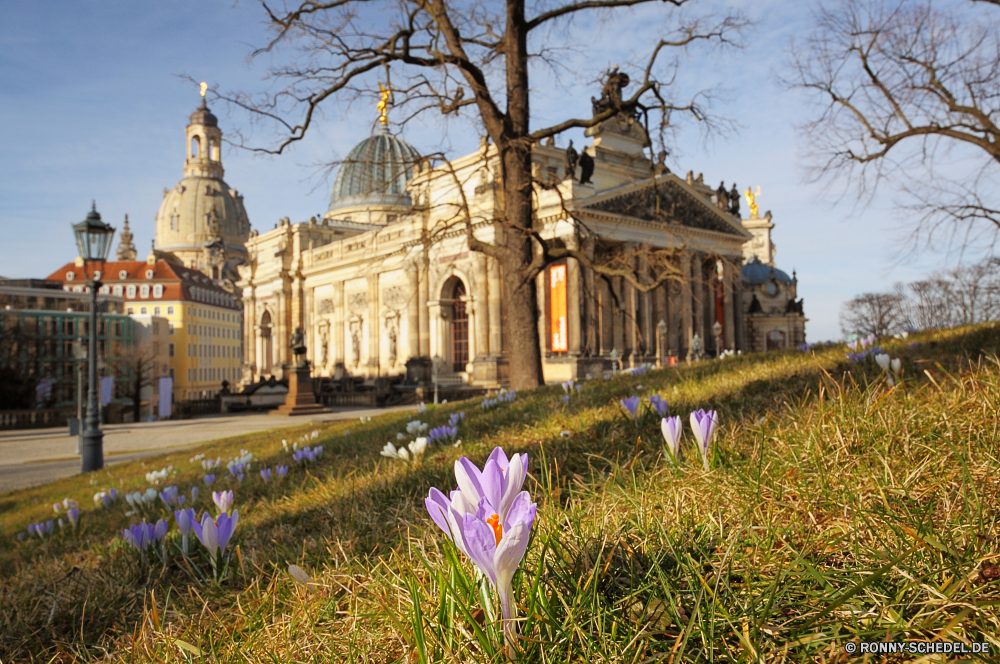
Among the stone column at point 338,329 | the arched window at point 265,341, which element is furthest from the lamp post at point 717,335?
the arched window at point 265,341

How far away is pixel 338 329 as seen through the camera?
5162 centimetres

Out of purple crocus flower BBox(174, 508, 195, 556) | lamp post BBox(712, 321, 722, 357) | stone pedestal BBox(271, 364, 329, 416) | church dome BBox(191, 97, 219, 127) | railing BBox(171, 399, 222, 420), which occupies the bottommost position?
railing BBox(171, 399, 222, 420)

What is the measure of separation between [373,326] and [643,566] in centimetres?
4640

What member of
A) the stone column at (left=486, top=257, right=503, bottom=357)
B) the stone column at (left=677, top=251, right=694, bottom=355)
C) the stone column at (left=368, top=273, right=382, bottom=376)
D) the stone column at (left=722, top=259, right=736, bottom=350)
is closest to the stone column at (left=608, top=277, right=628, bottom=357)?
the stone column at (left=677, top=251, right=694, bottom=355)

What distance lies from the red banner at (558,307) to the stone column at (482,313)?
12.3ft

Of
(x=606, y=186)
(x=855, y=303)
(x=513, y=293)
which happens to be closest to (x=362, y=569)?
(x=513, y=293)

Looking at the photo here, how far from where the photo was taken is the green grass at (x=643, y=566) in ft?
3.68

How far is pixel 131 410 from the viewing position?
37062 millimetres

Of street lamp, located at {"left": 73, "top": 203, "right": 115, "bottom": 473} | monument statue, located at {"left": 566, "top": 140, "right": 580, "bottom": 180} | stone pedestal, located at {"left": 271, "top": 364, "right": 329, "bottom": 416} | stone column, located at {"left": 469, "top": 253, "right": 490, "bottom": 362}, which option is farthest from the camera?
stone column, located at {"left": 469, "top": 253, "right": 490, "bottom": 362}

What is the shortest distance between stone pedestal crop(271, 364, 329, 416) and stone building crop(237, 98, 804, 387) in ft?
24.8

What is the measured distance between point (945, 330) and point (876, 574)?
610 centimetres

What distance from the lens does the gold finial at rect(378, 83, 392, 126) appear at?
10512mm

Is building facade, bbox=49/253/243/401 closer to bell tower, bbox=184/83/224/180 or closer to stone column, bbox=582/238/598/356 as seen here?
bell tower, bbox=184/83/224/180

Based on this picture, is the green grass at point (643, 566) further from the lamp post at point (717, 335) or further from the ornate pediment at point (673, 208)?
the lamp post at point (717, 335)
